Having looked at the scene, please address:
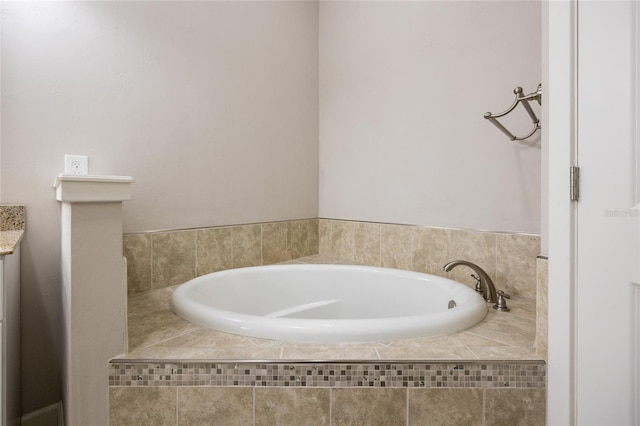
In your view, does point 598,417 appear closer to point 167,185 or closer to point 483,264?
point 483,264

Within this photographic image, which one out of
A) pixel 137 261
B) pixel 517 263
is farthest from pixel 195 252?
pixel 517 263

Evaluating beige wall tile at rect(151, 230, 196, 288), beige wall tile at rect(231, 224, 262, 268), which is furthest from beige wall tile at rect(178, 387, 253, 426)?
beige wall tile at rect(231, 224, 262, 268)

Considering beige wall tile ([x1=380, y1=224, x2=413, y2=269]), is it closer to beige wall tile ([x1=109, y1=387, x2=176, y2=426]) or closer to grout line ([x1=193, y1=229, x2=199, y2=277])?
grout line ([x1=193, y1=229, x2=199, y2=277])

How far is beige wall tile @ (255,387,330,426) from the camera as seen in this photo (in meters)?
0.97

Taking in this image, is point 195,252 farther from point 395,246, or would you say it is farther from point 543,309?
point 543,309

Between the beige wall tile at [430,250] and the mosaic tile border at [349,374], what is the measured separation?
98cm

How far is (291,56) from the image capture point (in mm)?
2398

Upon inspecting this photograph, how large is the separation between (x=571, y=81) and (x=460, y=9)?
4.07 ft

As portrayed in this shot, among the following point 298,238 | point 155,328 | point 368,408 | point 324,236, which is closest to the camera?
point 368,408

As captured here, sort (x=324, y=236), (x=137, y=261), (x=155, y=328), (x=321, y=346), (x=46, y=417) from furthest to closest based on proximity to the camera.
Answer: (x=324, y=236) < (x=137, y=261) < (x=46, y=417) < (x=155, y=328) < (x=321, y=346)

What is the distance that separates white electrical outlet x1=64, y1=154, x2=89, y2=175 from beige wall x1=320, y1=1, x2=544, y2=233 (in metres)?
1.50

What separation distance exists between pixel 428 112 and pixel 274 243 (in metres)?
1.25

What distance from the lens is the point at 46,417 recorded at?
1417 millimetres

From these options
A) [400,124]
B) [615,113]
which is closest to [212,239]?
[400,124]
